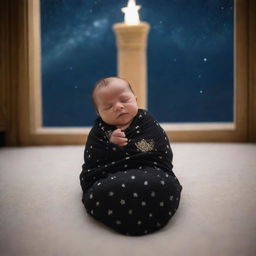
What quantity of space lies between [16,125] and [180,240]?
1398mm

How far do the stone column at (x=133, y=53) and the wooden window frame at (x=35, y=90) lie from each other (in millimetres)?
289

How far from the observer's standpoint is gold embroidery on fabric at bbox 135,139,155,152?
1145 mm

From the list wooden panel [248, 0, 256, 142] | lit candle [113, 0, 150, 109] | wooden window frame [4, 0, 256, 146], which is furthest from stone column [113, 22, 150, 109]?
wooden panel [248, 0, 256, 142]

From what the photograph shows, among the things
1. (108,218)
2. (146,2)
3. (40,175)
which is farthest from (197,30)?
(108,218)

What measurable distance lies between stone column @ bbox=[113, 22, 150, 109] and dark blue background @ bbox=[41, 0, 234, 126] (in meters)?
1.21

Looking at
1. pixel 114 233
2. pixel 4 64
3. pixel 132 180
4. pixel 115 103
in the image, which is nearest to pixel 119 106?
pixel 115 103

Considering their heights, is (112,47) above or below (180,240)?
above

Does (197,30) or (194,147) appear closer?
(194,147)

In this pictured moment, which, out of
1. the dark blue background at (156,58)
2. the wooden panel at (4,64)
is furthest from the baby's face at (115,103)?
the dark blue background at (156,58)

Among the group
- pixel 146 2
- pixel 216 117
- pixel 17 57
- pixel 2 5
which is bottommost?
pixel 216 117

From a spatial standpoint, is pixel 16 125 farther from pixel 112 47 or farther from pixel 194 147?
pixel 112 47

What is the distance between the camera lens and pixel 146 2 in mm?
3414

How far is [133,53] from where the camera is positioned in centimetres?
216

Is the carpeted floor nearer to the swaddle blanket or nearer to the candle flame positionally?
the swaddle blanket
